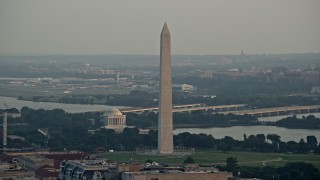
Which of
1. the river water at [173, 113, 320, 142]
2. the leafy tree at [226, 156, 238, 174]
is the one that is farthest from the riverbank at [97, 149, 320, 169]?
the river water at [173, 113, 320, 142]

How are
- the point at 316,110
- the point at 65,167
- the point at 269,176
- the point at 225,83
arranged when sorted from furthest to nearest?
the point at 225,83, the point at 316,110, the point at 269,176, the point at 65,167

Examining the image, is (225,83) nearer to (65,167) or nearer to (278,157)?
(278,157)

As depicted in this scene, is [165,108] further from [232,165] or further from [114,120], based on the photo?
[114,120]

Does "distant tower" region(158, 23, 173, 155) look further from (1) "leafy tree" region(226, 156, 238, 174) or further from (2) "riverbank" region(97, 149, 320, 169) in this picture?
(1) "leafy tree" region(226, 156, 238, 174)

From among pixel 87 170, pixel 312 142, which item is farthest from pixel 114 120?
pixel 87 170

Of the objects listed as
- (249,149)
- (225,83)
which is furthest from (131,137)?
(225,83)

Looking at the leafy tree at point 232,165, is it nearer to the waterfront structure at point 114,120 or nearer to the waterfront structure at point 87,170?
the waterfront structure at point 87,170

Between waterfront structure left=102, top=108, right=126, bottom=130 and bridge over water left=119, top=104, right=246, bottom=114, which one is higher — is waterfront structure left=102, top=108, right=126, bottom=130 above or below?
below

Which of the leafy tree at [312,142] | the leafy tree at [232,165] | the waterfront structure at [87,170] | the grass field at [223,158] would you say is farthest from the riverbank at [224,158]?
the waterfront structure at [87,170]
